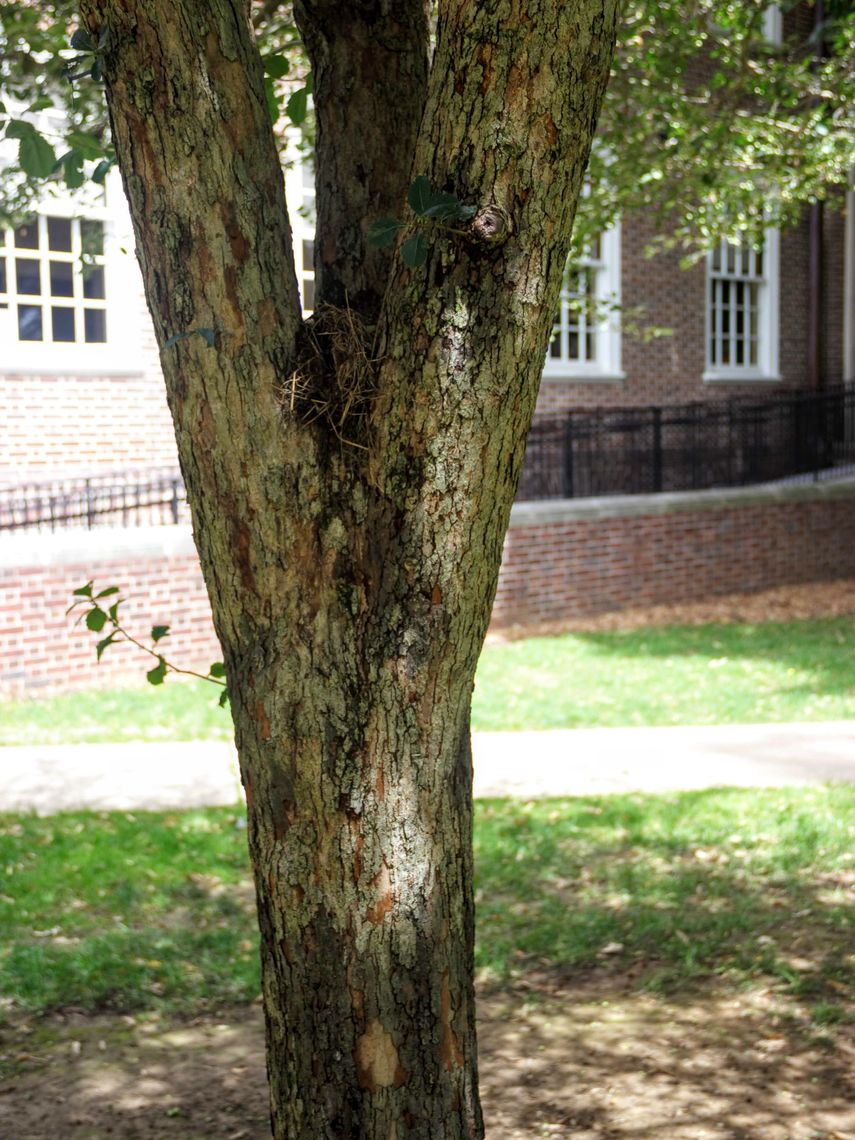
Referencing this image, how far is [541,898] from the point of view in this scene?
5.75 metres

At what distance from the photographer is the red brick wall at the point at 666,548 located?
13.3 metres

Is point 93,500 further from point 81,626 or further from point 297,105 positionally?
point 297,105

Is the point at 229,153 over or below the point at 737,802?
over

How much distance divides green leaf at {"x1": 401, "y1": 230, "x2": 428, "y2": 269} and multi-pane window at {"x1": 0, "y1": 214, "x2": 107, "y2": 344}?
11.5 meters

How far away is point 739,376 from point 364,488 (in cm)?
1916

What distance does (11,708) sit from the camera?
31.6 feet

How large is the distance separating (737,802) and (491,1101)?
3231 mm

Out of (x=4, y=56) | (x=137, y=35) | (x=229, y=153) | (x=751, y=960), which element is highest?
(x=4, y=56)

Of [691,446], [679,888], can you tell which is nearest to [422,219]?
[679,888]

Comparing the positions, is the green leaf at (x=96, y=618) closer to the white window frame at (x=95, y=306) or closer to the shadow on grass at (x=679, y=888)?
the shadow on grass at (x=679, y=888)

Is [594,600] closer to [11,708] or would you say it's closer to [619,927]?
[11,708]

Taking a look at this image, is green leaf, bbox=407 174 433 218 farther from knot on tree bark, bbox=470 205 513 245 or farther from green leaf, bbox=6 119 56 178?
green leaf, bbox=6 119 56 178

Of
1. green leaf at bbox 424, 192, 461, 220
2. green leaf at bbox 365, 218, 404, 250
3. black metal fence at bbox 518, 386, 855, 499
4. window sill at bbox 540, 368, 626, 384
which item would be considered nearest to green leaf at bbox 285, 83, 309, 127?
green leaf at bbox 365, 218, 404, 250

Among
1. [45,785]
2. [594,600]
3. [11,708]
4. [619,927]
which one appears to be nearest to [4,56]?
[45,785]
